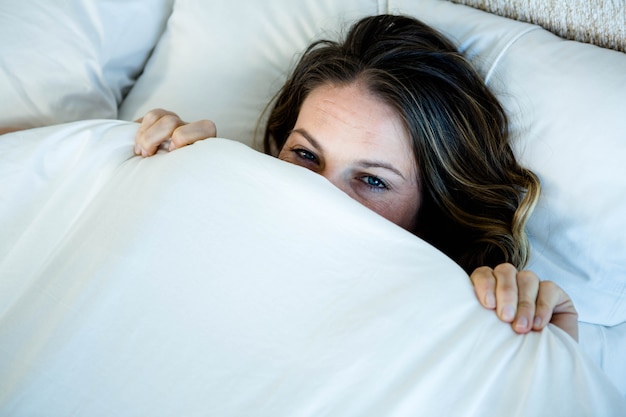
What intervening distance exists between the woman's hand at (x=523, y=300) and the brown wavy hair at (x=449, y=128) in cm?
22

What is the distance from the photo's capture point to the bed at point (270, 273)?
2.29 ft

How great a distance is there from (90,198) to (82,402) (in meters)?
0.33

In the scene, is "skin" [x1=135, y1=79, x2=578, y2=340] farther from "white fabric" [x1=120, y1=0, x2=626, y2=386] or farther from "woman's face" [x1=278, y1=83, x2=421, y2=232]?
"white fabric" [x1=120, y1=0, x2=626, y2=386]

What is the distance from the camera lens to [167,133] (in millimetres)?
988

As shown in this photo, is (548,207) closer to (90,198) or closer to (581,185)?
(581,185)

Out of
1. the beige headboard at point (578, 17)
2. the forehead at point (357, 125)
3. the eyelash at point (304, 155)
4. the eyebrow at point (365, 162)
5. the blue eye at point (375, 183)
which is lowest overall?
the blue eye at point (375, 183)

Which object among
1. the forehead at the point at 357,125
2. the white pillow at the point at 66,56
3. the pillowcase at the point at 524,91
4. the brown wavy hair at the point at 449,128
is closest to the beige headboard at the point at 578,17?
the pillowcase at the point at 524,91

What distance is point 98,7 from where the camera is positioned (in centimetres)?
125

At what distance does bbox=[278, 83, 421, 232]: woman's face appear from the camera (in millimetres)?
1007

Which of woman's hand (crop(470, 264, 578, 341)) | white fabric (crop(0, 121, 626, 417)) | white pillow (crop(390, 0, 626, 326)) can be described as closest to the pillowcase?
white pillow (crop(390, 0, 626, 326))

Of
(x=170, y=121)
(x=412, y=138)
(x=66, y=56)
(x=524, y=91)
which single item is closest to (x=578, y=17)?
(x=524, y=91)

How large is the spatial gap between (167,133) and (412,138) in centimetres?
43

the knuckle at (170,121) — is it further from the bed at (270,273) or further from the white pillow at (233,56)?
the white pillow at (233,56)

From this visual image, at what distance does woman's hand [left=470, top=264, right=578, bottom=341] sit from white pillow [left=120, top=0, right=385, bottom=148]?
2.28 feet
